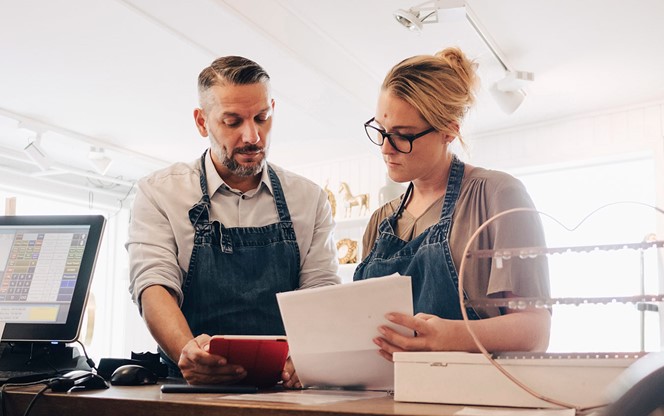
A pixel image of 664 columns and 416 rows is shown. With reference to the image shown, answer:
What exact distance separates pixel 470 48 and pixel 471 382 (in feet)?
11.4

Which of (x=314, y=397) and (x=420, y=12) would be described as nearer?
(x=314, y=397)

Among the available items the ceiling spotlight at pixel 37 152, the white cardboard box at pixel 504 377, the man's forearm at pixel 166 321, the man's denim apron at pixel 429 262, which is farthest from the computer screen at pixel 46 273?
the ceiling spotlight at pixel 37 152

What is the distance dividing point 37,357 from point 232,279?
0.50m

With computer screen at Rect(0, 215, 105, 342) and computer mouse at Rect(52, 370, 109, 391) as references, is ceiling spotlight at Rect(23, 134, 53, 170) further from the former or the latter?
computer mouse at Rect(52, 370, 109, 391)

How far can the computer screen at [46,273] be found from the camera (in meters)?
1.66

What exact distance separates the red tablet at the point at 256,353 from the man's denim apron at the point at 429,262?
0.32 metres

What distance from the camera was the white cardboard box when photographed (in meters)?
0.91

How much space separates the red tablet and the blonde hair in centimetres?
61

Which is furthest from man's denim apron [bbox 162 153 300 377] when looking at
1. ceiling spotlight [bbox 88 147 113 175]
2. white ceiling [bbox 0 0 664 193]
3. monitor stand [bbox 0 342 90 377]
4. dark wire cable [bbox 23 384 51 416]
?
ceiling spotlight [bbox 88 147 113 175]

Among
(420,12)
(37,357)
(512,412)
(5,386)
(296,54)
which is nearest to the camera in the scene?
(512,412)

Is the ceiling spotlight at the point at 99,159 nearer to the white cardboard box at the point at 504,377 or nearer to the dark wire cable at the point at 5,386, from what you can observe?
the dark wire cable at the point at 5,386

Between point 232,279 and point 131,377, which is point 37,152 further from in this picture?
point 131,377

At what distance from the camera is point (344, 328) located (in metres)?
1.13

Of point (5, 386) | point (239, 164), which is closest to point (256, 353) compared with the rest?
point (5, 386)
